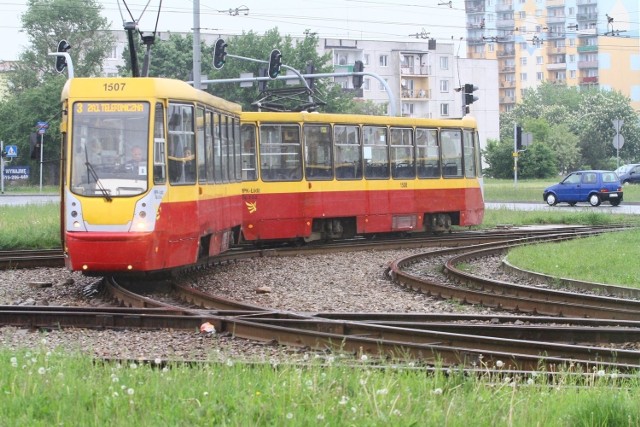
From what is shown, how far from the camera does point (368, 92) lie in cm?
10775

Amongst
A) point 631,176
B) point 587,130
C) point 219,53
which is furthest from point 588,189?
point 587,130

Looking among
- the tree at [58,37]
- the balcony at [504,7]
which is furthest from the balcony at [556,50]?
the tree at [58,37]

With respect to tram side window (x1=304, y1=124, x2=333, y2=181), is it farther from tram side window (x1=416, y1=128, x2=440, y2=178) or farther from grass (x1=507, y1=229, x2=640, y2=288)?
grass (x1=507, y1=229, x2=640, y2=288)

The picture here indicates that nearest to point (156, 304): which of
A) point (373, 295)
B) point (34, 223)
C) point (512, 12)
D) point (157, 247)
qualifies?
point (157, 247)

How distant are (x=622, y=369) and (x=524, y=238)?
16.6m

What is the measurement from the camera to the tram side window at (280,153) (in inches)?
883

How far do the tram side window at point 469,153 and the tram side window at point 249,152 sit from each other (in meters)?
7.33

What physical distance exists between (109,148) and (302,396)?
8802 millimetres

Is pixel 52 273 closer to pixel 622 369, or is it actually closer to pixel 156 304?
pixel 156 304

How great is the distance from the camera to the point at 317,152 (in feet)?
77.3

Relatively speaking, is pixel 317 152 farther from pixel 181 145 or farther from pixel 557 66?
pixel 557 66

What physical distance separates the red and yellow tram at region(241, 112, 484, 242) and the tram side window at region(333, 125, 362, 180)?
0.07 ft

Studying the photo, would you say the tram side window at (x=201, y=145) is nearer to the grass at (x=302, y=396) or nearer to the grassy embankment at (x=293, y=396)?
the grassy embankment at (x=293, y=396)

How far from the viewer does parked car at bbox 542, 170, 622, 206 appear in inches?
1800
